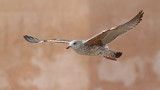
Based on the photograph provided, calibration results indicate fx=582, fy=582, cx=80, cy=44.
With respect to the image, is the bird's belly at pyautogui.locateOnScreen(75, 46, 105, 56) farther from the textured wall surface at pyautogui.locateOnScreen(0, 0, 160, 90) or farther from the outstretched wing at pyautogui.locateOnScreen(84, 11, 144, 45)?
the textured wall surface at pyautogui.locateOnScreen(0, 0, 160, 90)

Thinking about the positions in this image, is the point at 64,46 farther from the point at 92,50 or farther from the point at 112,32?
the point at 112,32

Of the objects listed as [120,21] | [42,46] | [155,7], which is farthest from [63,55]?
[155,7]

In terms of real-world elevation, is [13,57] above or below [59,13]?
below

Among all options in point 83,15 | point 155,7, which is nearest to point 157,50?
point 155,7

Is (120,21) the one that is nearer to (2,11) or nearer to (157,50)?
(157,50)

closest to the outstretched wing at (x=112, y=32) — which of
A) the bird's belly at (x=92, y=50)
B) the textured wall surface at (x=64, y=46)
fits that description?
the bird's belly at (x=92, y=50)

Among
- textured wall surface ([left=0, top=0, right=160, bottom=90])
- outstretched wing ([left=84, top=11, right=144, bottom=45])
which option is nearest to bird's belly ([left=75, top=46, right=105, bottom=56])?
outstretched wing ([left=84, top=11, right=144, bottom=45])

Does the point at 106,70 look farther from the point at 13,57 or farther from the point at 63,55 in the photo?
the point at 13,57
